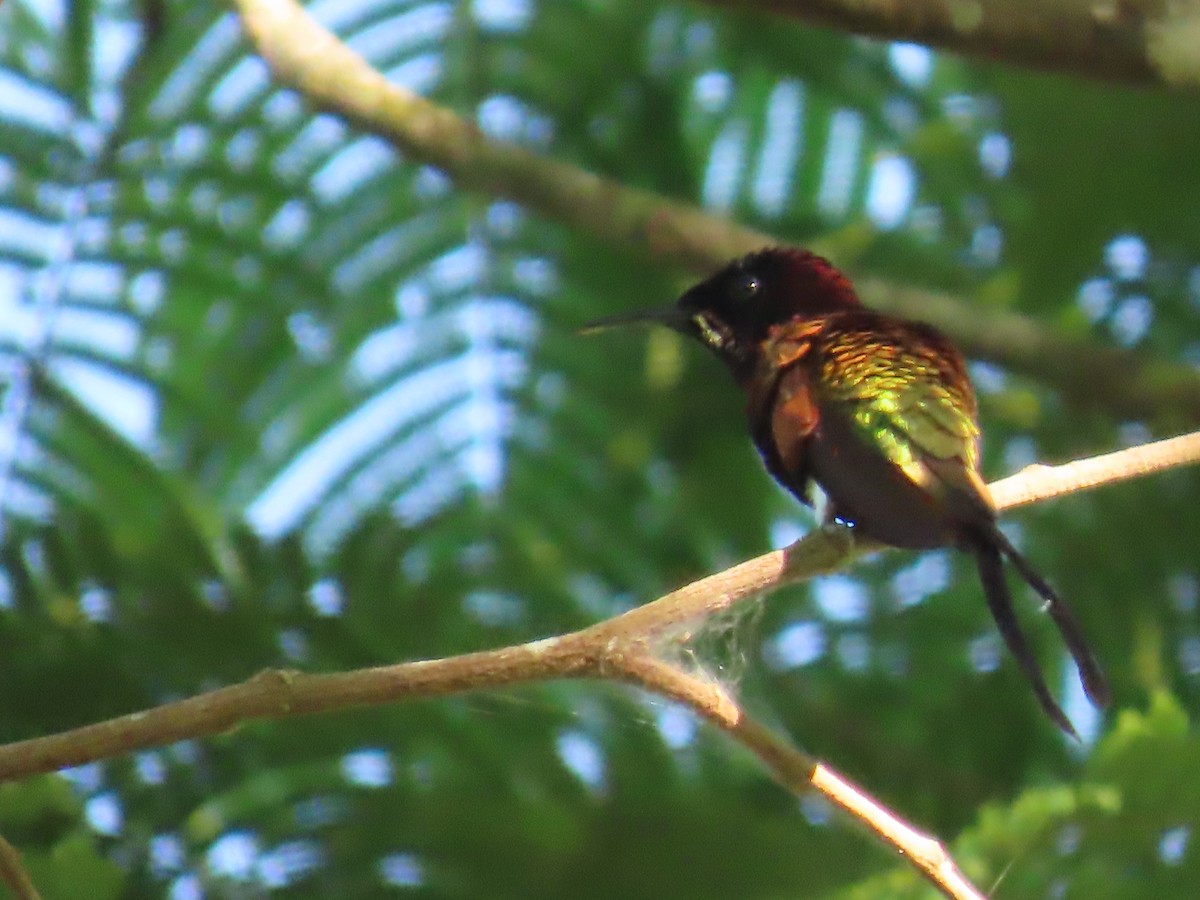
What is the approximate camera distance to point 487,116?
5020mm

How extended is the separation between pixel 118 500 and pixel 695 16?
2.07 meters

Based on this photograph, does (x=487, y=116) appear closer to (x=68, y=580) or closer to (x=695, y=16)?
(x=695, y=16)

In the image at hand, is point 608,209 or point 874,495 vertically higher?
point 608,209

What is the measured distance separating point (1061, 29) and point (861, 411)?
668mm

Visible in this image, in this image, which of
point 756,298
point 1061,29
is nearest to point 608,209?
point 756,298

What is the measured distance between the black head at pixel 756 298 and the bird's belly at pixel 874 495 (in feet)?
2.55

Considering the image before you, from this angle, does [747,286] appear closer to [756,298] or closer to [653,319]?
[756,298]

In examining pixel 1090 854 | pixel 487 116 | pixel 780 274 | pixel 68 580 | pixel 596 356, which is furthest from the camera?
pixel 487 116

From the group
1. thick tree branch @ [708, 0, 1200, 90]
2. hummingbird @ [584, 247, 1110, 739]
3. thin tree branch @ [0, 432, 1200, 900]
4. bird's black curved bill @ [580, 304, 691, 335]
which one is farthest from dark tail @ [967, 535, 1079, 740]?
bird's black curved bill @ [580, 304, 691, 335]

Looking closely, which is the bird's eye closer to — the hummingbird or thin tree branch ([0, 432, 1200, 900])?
the hummingbird

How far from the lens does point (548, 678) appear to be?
72.6 inches

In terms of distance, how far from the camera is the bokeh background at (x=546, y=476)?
2816 millimetres

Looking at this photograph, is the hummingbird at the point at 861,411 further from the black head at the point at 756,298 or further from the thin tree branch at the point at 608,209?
the thin tree branch at the point at 608,209

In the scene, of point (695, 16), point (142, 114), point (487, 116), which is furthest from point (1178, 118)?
point (142, 114)
